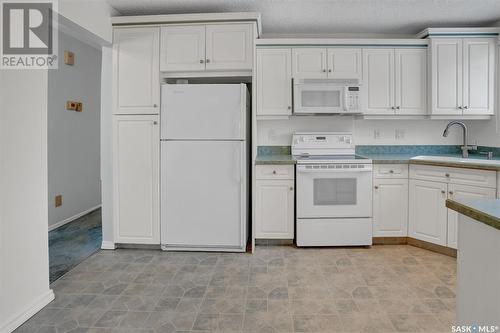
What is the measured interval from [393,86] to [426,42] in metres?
0.58

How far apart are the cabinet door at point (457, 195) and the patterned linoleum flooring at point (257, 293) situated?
0.70 feet

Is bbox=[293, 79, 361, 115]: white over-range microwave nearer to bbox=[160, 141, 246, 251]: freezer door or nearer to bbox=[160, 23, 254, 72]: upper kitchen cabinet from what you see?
bbox=[160, 23, 254, 72]: upper kitchen cabinet

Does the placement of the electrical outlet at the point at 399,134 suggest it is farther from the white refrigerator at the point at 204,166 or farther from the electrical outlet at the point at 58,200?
the electrical outlet at the point at 58,200

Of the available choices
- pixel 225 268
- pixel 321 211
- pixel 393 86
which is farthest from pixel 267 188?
pixel 393 86

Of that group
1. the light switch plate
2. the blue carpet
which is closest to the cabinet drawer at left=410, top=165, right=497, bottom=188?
A: the blue carpet

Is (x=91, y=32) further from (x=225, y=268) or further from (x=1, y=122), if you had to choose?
(x=225, y=268)

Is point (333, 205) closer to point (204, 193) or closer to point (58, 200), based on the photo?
point (204, 193)

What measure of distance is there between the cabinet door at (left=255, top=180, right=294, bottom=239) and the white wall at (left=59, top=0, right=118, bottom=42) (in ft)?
6.87

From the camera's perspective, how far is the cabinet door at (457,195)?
277 cm

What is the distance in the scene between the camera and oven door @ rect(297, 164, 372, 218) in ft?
10.5

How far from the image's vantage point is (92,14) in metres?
2.87

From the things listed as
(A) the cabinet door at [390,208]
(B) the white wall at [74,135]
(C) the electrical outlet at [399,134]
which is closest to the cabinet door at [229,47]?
(A) the cabinet door at [390,208]
